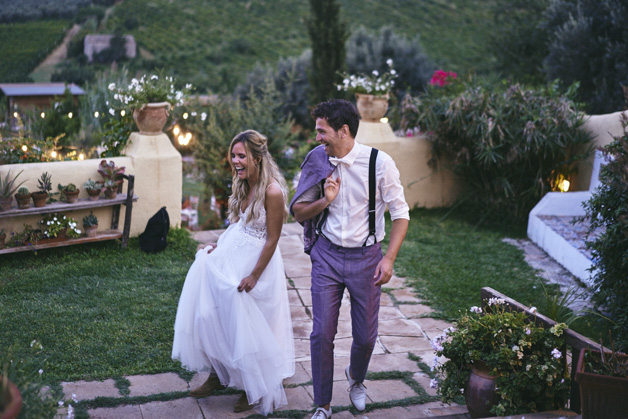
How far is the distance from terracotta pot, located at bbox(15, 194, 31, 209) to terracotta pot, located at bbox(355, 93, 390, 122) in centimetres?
456

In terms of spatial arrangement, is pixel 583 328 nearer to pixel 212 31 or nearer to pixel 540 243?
pixel 540 243

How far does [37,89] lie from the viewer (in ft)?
41.4

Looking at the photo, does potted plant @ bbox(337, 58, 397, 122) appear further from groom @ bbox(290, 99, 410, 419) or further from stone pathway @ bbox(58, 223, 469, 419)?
groom @ bbox(290, 99, 410, 419)

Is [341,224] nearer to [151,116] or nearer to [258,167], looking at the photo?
[258,167]

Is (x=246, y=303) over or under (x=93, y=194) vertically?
under

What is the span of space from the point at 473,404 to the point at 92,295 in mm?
3521

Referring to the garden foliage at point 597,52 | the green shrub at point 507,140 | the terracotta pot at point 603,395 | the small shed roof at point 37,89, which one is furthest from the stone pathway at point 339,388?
the small shed roof at point 37,89

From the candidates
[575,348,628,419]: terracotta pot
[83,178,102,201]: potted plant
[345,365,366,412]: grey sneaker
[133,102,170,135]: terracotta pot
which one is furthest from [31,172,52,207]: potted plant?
[575,348,628,419]: terracotta pot

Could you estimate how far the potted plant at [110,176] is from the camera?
265 inches

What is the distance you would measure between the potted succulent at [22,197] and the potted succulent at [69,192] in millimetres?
382

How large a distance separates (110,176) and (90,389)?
11.2 ft

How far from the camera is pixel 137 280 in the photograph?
5.95m

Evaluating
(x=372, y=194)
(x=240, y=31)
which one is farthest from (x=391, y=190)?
(x=240, y=31)

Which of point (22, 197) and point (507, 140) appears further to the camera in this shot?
point (507, 140)
